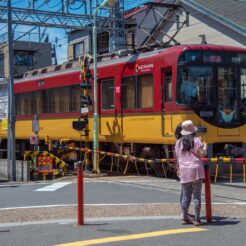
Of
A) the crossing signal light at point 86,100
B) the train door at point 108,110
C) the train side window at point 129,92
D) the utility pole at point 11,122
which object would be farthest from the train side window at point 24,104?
the train side window at point 129,92

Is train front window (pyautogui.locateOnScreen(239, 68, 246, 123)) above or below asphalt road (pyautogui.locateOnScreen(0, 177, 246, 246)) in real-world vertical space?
above

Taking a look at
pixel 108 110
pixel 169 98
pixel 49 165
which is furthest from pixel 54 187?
pixel 49 165

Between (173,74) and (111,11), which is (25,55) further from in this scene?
(173,74)

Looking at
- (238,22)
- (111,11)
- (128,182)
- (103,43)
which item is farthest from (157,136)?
(103,43)

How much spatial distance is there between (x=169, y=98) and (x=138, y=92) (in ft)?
4.81

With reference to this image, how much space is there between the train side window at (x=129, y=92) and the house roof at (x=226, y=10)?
10254 mm

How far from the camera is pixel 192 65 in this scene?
15.5 m

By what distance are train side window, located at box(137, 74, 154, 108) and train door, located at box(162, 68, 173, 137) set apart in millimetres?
543

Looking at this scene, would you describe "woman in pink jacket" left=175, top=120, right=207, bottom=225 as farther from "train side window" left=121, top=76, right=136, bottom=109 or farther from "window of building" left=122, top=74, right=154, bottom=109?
"train side window" left=121, top=76, right=136, bottom=109

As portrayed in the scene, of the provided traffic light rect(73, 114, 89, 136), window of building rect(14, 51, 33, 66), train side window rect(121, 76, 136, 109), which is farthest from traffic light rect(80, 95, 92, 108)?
window of building rect(14, 51, 33, 66)

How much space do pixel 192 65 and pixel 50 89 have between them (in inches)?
308

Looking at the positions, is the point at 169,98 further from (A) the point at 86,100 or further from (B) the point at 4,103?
(B) the point at 4,103

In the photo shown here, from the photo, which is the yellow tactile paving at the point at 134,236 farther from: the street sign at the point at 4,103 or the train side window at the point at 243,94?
the street sign at the point at 4,103

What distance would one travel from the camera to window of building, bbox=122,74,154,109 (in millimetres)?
16491
